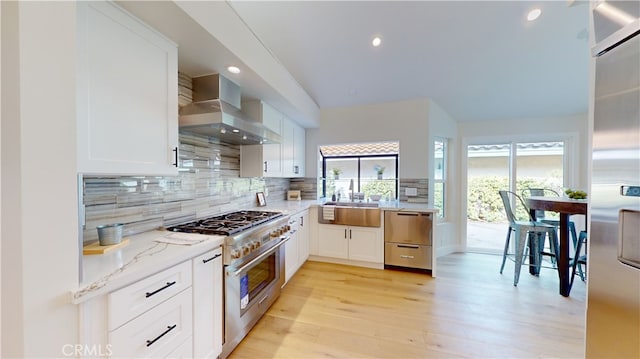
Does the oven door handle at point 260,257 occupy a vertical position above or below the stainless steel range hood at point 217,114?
below

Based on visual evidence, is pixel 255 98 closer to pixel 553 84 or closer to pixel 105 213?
pixel 105 213

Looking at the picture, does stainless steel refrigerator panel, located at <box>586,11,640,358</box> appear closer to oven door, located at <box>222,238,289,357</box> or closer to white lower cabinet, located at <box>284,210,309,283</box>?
oven door, located at <box>222,238,289,357</box>

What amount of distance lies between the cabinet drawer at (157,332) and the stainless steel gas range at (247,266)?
1.05 feet

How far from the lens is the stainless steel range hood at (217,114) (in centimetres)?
178

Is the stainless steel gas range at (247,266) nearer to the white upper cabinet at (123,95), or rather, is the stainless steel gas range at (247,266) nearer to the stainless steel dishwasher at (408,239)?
the white upper cabinet at (123,95)

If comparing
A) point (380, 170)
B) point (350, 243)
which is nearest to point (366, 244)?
point (350, 243)

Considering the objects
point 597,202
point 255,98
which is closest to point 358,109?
point 255,98

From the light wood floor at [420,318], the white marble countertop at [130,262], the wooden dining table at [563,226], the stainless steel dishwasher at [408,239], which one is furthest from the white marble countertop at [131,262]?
the wooden dining table at [563,226]

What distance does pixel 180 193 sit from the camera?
6.70ft

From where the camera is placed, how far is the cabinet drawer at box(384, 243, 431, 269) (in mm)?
3086

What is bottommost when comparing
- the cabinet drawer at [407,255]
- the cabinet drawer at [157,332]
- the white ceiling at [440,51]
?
the cabinet drawer at [407,255]

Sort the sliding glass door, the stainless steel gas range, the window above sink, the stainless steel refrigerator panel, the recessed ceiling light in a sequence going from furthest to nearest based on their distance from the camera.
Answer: the window above sink → the sliding glass door → the recessed ceiling light → the stainless steel gas range → the stainless steel refrigerator panel

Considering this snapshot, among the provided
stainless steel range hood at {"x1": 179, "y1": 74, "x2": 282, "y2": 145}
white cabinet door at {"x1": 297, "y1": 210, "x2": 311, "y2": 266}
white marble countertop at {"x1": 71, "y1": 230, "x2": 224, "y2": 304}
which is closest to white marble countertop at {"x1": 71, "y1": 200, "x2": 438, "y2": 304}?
white marble countertop at {"x1": 71, "y1": 230, "x2": 224, "y2": 304}

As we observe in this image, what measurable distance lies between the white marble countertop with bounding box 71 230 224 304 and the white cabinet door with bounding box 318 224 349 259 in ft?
6.72
